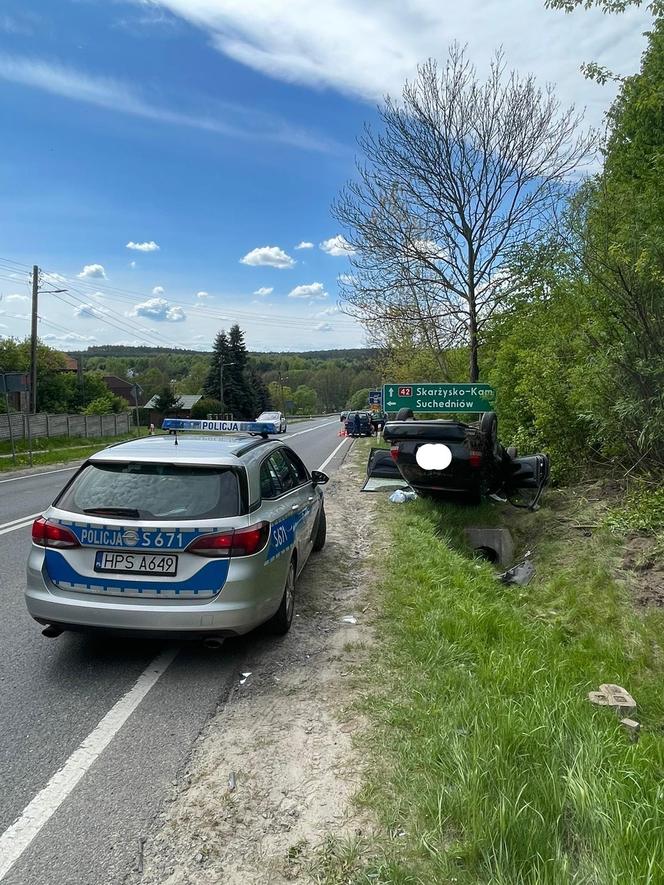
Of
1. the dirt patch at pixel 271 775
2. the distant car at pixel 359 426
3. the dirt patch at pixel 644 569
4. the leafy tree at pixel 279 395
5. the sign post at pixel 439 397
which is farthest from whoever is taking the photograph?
the leafy tree at pixel 279 395

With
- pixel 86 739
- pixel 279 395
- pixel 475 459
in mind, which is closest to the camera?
pixel 86 739

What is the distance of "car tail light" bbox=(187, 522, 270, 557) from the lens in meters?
3.98

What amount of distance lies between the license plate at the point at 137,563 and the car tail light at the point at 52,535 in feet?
0.76

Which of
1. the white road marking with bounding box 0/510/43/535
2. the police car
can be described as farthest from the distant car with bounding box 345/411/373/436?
the police car

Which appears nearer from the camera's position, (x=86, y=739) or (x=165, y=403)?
(x=86, y=739)

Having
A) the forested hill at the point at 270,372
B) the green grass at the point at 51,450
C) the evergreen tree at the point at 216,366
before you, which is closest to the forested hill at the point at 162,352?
the forested hill at the point at 270,372

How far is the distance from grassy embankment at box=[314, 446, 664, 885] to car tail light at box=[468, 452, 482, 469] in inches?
137

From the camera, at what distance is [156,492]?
4.26 m

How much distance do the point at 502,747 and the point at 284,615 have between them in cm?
222

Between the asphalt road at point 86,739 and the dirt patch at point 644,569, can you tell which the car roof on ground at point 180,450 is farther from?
the dirt patch at point 644,569

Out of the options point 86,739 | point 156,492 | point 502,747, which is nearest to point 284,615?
point 156,492

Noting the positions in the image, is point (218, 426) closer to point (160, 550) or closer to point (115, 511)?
point (115, 511)

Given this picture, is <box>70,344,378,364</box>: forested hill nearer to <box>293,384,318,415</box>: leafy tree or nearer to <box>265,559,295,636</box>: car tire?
<box>293,384,318,415</box>: leafy tree

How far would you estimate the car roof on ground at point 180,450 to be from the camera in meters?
4.41
